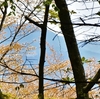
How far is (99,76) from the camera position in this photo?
210 cm

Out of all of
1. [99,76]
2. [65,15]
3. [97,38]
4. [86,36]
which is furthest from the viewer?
[65,15]

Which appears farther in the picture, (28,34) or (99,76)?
(28,34)

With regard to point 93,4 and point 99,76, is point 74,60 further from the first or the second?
point 93,4

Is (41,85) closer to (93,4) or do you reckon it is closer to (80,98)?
(80,98)

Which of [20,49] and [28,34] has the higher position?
[28,34]

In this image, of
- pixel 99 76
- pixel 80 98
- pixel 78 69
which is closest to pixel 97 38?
pixel 99 76

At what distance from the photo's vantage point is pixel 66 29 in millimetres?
3342

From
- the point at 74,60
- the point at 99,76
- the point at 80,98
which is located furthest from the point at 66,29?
the point at 99,76

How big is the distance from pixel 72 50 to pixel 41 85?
2.10 ft

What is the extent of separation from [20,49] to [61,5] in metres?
8.77

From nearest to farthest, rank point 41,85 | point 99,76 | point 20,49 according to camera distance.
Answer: point 99,76 → point 41,85 → point 20,49

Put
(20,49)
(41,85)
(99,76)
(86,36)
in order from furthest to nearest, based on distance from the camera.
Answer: (20,49)
(41,85)
(99,76)
(86,36)

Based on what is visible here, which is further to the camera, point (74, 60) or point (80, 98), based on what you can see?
point (74, 60)

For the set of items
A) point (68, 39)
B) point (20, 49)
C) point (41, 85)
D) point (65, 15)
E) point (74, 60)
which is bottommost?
point (41, 85)
